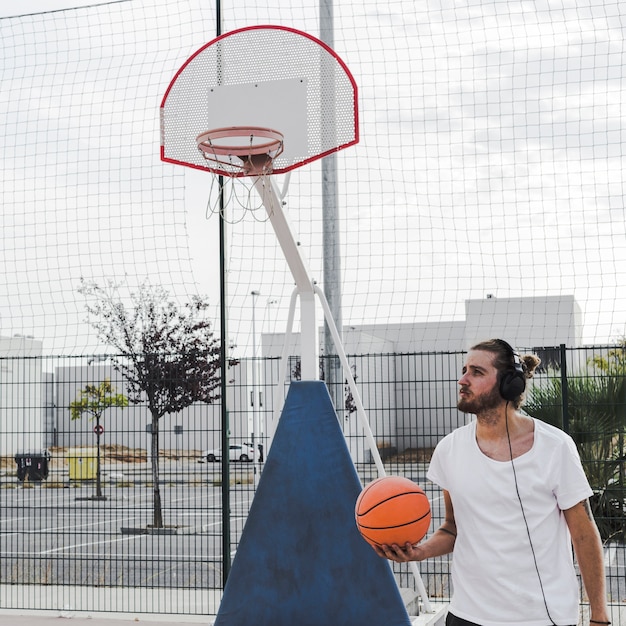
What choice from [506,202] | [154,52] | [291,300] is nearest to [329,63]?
[291,300]

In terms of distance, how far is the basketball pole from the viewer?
5.50 metres

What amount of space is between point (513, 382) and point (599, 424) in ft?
14.7

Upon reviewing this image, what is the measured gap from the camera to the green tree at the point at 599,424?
7.10 meters

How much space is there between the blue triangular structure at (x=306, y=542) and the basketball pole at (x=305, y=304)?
0.59ft

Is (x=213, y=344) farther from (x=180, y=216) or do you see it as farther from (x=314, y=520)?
(x=314, y=520)

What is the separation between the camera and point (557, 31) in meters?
6.89

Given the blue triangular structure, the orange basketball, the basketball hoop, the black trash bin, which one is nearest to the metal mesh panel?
the basketball hoop

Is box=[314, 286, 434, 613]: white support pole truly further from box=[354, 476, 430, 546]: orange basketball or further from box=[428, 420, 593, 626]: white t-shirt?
box=[428, 420, 593, 626]: white t-shirt

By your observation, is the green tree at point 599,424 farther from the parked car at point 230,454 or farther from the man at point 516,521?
the man at point 516,521

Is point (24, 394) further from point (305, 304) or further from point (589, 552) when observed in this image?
point (589, 552)

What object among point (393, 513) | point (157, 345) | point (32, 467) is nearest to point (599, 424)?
point (393, 513)

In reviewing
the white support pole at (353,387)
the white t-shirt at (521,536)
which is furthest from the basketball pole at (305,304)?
the white t-shirt at (521,536)

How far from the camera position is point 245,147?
5.25 metres

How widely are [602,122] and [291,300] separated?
2.75 meters
